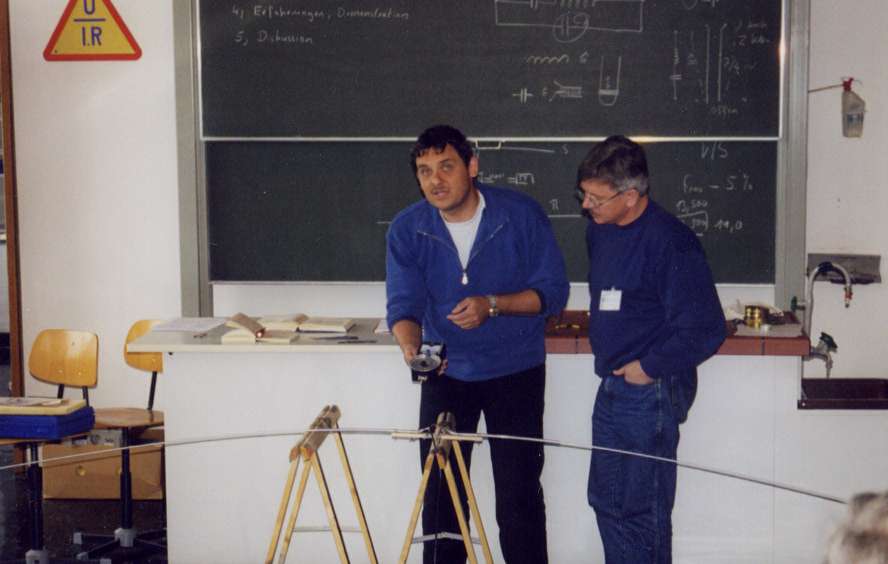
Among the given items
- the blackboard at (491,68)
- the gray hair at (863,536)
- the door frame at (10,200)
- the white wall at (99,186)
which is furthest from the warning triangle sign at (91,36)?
the gray hair at (863,536)

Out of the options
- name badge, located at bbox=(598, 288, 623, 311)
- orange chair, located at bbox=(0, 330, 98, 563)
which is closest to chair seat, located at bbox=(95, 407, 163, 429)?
orange chair, located at bbox=(0, 330, 98, 563)

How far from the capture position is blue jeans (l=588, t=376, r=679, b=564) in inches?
125

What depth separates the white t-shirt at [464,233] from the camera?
3.45 metres

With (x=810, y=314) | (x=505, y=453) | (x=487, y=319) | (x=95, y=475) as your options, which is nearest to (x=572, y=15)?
(x=810, y=314)

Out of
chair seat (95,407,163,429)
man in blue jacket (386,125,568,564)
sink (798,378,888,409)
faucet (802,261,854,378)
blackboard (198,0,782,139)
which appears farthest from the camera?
blackboard (198,0,782,139)

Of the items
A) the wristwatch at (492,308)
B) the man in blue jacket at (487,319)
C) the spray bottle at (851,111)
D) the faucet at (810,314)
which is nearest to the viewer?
the wristwatch at (492,308)

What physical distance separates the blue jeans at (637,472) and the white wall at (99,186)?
2585mm

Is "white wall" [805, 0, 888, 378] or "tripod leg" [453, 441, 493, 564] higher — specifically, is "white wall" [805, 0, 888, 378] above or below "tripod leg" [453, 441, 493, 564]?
above

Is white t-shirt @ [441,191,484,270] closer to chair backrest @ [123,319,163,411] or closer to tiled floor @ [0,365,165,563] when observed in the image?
chair backrest @ [123,319,163,411]

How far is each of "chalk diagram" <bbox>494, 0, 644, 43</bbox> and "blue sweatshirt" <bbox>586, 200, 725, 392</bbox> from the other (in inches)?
68.5

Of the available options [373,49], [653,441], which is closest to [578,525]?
[653,441]

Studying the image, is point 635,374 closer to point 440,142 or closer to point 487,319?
point 487,319

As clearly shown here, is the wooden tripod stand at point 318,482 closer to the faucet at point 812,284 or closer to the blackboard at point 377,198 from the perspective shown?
the blackboard at point 377,198

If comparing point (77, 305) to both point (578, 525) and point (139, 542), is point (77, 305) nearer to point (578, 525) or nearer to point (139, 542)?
point (139, 542)
